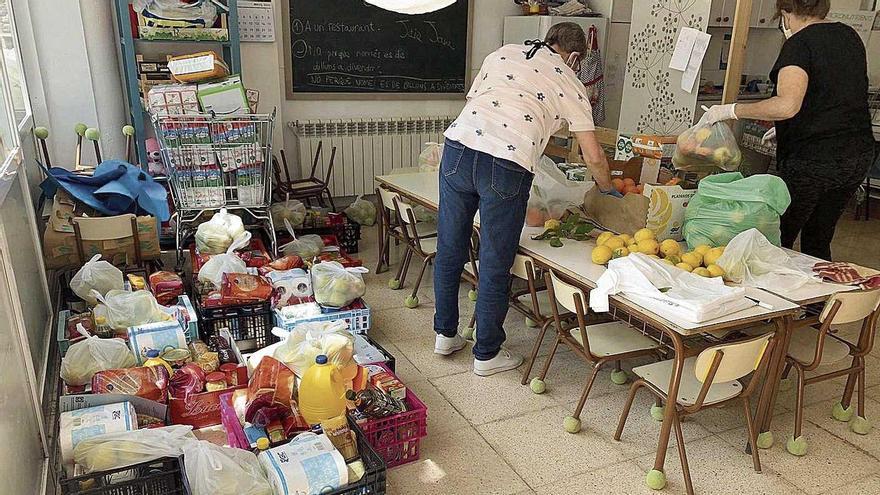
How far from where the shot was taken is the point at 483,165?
2.56 metres

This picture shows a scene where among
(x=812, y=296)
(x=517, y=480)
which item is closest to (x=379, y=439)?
(x=517, y=480)

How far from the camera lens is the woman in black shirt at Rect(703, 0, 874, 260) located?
2.80m

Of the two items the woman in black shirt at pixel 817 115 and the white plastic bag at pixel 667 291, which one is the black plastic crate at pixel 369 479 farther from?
the woman in black shirt at pixel 817 115

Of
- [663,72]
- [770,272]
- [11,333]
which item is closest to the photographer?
[11,333]

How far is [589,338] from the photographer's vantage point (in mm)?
2553

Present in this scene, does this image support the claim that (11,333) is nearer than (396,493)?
Yes

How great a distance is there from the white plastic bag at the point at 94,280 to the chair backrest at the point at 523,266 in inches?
71.5

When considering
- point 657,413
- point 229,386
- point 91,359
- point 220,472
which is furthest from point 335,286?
point 657,413

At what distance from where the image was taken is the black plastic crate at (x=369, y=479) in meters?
1.86

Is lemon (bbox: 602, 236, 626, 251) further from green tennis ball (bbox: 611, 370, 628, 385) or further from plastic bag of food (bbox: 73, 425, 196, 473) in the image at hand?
plastic bag of food (bbox: 73, 425, 196, 473)

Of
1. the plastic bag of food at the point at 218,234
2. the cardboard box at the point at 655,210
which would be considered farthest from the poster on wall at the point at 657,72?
the plastic bag of food at the point at 218,234

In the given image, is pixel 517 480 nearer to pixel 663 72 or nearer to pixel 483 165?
pixel 483 165

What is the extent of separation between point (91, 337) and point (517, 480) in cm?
171

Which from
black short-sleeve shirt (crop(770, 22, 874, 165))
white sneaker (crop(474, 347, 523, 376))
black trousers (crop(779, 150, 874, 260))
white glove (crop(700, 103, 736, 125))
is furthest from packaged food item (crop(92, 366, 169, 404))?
black short-sleeve shirt (crop(770, 22, 874, 165))
